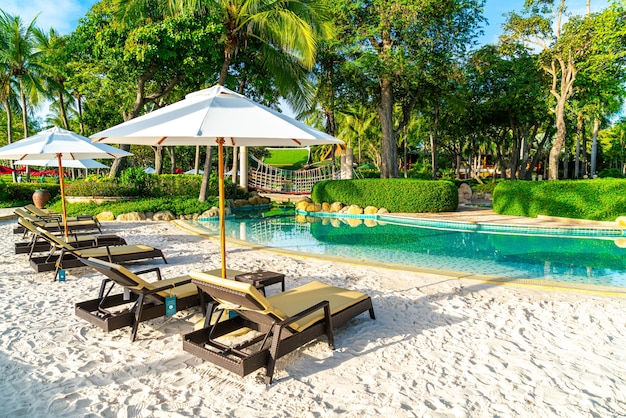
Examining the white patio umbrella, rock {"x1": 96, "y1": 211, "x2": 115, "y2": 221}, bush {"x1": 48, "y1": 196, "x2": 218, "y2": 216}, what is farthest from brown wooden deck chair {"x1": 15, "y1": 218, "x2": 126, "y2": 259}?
bush {"x1": 48, "y1": 196, "x2": 218, "y2": 216}

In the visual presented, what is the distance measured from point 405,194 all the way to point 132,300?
12489mm

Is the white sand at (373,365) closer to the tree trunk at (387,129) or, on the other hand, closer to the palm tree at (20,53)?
the tree trunk at (387,129)

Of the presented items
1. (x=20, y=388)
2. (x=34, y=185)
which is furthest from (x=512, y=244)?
(x=34, y=185)

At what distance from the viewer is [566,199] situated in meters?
12.8

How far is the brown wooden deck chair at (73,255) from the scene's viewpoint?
19.1 feet

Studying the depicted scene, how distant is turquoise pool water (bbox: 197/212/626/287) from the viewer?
7121 millimetres

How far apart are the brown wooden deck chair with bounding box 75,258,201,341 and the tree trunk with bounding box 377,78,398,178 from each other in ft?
48.0

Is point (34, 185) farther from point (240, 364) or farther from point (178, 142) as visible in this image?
point (240, 364)

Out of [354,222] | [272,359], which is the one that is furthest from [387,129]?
[272,359]

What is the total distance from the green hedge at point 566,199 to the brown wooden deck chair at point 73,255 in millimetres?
12123

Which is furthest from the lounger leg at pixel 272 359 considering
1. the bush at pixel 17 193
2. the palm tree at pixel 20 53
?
the palm tree at pixel 20 53

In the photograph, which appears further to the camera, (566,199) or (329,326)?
(566,199)

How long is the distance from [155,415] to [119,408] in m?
0.27

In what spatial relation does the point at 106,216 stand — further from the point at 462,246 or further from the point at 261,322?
the point at 261,322
